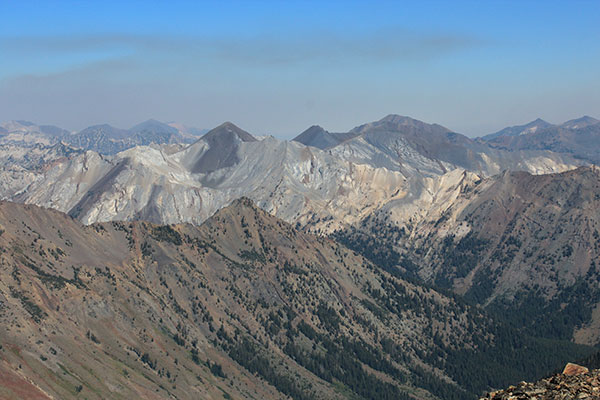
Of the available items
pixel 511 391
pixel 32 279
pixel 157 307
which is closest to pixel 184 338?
pixel 157 307

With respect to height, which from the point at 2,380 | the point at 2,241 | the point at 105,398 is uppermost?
the point at 2,241

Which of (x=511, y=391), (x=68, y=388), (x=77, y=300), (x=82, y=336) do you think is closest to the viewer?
(x=511, y=391)

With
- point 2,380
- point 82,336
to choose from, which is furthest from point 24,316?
point 2,380

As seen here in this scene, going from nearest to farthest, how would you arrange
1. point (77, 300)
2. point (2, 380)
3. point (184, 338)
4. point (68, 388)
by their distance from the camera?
point (2, 380)
point (68, 388)
point (77, 300)
point (184, 338)

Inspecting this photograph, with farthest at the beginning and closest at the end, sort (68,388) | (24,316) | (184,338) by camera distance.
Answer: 1. (184,338)
2. (24,316)
3. (68,388)

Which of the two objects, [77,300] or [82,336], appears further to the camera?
[77,300]

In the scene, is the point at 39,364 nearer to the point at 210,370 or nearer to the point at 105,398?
the point at 105,398

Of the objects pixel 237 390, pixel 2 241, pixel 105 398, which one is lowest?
pixel 237 390

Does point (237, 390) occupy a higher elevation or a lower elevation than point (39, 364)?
lower

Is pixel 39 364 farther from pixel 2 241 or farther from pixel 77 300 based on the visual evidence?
pixel 2 241
